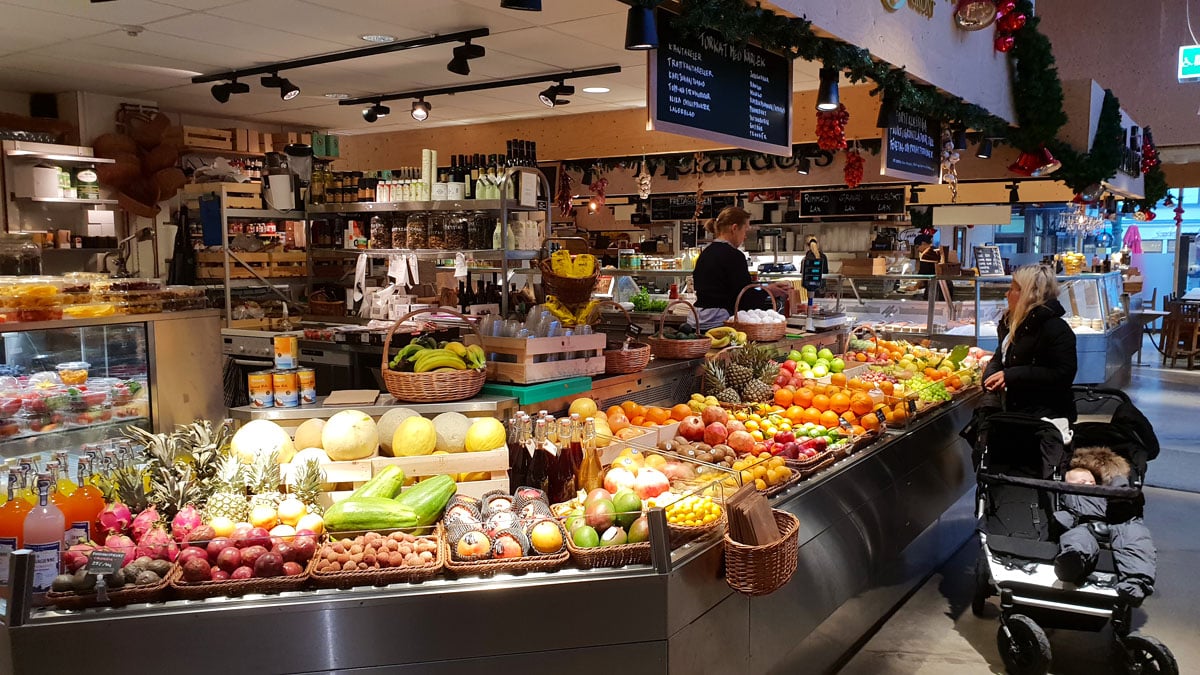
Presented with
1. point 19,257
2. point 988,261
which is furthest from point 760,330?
point 988,261

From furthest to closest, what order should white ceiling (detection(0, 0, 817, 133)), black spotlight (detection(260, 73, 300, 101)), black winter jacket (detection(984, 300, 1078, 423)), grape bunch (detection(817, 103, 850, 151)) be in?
black spotlight (detection(260, 73, 300, 101)) < grape bunch (detection(817, 103, 850, 151)) < white ceiling (detection(0, 0, 817, 133)) < black winter jacket (detection(984, 300, 1078, 423))

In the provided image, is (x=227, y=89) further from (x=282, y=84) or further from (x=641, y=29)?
(x=641, y=29)

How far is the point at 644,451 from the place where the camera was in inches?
134

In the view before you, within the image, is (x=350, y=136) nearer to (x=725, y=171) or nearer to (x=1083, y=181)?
(x=725, y=171)

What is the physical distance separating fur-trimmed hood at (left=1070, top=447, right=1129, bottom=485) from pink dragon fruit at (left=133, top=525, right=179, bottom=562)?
3949 millimetres

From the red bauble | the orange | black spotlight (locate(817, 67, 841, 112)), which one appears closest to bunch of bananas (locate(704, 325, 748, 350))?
the orange

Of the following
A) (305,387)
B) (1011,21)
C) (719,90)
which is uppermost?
(1011,21)

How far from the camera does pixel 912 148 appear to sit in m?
7.03

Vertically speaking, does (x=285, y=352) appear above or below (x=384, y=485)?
above

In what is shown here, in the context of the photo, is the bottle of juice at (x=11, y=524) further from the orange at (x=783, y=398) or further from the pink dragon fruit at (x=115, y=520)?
the orange at (x=783, y=398)

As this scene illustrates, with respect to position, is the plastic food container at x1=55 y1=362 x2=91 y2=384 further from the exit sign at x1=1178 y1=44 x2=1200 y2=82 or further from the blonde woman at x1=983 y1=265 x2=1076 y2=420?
the exit sign at x1=1178 y1=44 x2=1200 y2=82

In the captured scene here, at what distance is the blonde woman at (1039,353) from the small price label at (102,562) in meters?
4.44

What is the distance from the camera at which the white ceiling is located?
5793 mm

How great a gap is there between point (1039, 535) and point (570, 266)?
267 centimetres
